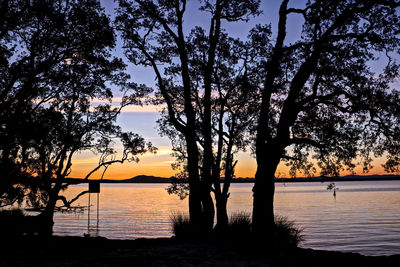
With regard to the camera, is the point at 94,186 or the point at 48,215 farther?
the point at 94,186

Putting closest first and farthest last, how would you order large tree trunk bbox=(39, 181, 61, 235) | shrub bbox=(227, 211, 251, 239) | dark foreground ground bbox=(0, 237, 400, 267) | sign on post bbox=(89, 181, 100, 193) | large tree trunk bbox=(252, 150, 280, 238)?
dark foreground ground bbox=(0, 237, 400, 267) → large tree trunk bbox=(252, 150, 280, 238) → shrub bbox=(227, 211, 251, 239) → large tree trunk bbox=(39, 181, 61, 235) → sign on post bbox=(89, 181, 100, 193)

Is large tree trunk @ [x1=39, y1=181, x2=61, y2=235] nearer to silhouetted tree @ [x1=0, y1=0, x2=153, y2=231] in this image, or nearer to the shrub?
silhouetted tree @ [x1=0, y1=0, x2=153, y2=231]

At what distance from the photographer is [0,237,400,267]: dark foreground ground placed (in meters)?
11.6

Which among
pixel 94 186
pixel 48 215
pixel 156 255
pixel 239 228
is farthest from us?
pixel 94 186

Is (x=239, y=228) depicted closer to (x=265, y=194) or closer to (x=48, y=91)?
(x=265, y=194)

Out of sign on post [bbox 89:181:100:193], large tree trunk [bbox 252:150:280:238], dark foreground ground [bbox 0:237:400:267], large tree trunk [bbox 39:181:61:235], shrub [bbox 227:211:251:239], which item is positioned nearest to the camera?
dark foreground ground [bbox 0:237:400:267]

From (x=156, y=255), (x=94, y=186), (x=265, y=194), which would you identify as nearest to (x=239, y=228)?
(x=265, y=194)

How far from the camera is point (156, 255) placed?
41.4 ft

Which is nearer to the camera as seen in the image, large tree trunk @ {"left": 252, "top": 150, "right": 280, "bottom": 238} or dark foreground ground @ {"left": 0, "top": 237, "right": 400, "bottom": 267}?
dark foreground ground @ {"left": 0, "top": 237, "right": 400, "bottom": 267}

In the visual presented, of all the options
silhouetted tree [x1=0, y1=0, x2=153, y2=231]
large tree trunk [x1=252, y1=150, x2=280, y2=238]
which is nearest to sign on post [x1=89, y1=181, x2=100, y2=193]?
silhouetted tree [x1=0, y1=0, x2=153, y2=231]

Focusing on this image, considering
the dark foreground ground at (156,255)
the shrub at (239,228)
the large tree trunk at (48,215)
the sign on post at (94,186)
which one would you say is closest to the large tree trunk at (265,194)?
the dark foreground ground at (156,255)

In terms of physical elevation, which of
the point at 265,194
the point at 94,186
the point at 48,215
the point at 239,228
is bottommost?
the point at 48,215

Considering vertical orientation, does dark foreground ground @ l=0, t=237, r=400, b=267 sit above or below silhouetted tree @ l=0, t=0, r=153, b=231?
below

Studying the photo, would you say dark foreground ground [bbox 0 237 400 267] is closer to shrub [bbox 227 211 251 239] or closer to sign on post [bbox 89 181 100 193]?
shrub [bbox 227 211 251 239]
